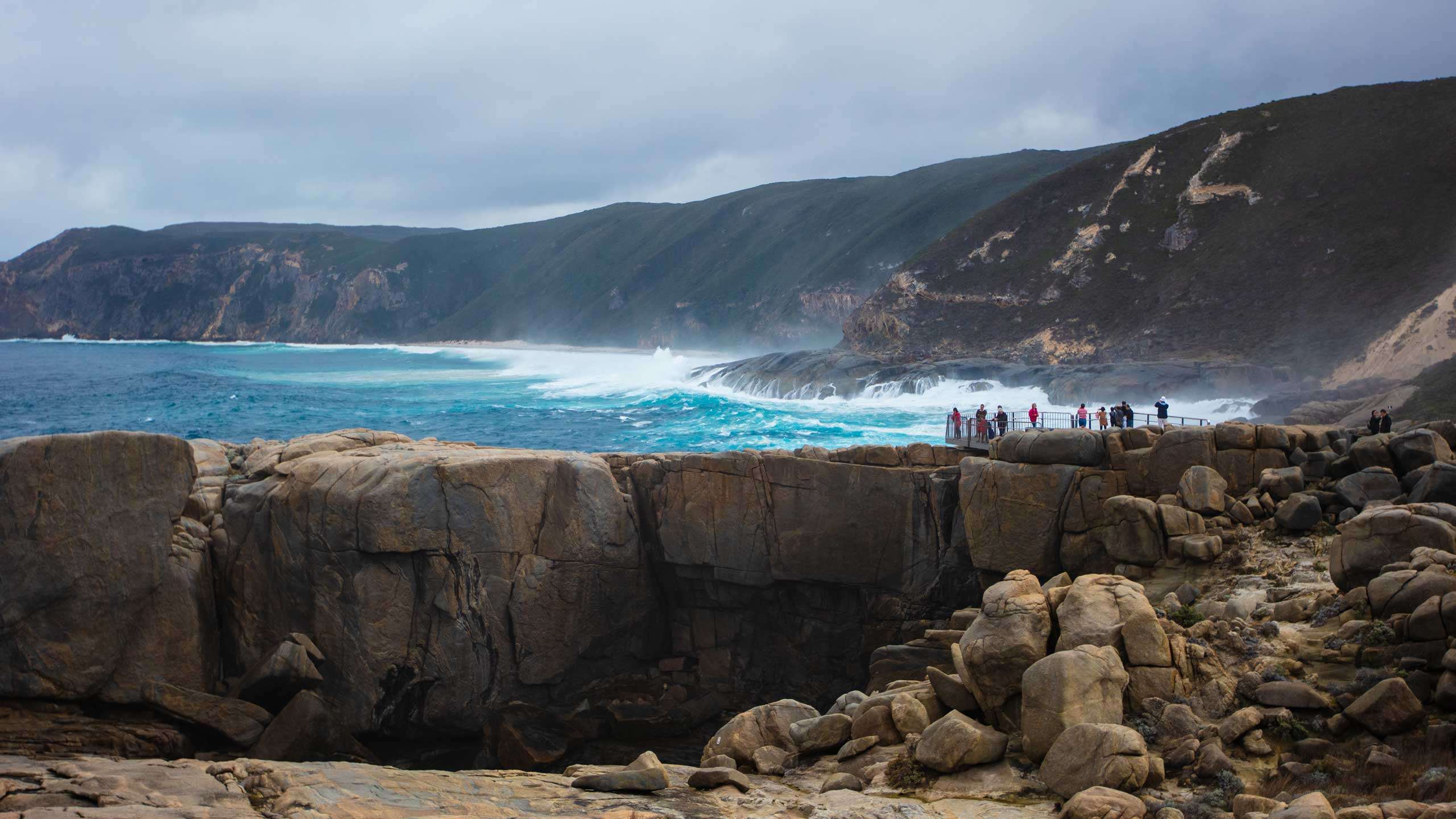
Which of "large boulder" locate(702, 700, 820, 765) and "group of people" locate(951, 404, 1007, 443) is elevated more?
"group of people" locate(951, 404, 1007, 443)

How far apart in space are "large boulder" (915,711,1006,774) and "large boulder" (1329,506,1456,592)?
20.2 ft

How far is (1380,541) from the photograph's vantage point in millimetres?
12797

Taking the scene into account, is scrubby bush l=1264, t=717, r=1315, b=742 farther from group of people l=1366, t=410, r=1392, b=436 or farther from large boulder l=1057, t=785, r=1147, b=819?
group of people l=1366, t=410, r=1392, b=436

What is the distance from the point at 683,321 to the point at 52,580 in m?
Answer: 142

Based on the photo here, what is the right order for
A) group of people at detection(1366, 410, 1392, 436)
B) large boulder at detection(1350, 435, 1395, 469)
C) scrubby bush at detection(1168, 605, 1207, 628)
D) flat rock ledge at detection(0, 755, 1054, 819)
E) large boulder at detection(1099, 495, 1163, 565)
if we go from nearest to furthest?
flat rock ledge at detection(0, 755, 1054, 819) → scrubby bush at detection(1168, 605, 1207, 628) → large boulder at detection(1099, 495, 1163, 565) → large boulder at detection(1350, 435, 1395, 469) → group of people at detection(1366, 410, 1392, 436)

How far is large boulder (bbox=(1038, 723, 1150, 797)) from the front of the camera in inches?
362

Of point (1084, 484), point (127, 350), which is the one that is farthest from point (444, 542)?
point (127, 350)

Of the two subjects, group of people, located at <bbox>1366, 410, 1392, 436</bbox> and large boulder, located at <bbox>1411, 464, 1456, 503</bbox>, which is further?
group of people, located at <bbox>1366, 410, 1392, 436</bbox>

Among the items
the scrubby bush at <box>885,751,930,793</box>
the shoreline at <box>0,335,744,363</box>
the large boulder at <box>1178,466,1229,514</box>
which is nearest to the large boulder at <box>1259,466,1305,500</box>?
the large boulder at <box>1178,466,1229,514</box>

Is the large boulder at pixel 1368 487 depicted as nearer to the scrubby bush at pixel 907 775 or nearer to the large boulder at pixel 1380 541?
the large boulder at pixel 1380 541

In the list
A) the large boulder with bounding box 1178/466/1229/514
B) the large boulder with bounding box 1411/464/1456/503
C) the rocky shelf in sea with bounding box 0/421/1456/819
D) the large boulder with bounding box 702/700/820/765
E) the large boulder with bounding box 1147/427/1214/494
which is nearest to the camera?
the rocky shelf in sea with bounding box 0/421/1456/819

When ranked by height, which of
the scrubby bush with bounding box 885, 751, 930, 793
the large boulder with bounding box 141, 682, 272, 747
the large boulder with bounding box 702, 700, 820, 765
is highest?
Result: the scrubby bush with bounding box 885, 751, 930, 793

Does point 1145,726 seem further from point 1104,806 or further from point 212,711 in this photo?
point 212,711

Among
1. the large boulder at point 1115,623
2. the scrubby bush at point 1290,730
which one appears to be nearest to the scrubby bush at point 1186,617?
the large boulder at point 1115,623
